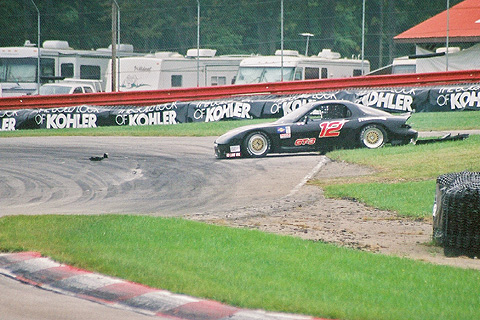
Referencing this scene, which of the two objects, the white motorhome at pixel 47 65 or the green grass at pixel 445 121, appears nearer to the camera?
the green grass at pixel 445 121

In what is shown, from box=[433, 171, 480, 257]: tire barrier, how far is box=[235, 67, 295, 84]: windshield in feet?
63.9

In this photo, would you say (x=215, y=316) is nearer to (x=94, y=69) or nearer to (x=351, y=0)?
(x=94, y=69)

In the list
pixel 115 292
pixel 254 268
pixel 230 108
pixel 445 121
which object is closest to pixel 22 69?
pixel 230 108

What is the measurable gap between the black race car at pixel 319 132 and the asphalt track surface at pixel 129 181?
32 cm

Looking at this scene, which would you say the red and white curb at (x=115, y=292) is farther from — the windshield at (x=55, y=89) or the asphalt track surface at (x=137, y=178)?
the windshield at (x=55, y=89)

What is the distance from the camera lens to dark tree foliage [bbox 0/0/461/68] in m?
38.9

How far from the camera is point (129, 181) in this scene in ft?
43.9

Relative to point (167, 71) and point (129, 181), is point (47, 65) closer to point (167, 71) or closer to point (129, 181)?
point (167, 71)

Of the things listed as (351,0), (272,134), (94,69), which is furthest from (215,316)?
(351,0)

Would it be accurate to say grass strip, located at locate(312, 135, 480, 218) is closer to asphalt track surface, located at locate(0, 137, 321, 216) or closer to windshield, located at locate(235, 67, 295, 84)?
asphalt track surface, located at locate(0, 137, 321, 216)

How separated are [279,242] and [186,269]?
5.13 feet

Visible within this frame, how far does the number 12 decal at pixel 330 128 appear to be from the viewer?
53.0 ft

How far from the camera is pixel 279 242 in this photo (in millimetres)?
7988

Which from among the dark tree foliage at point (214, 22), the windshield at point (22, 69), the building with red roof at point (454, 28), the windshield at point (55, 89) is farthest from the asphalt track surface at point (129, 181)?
the dark tree foliage at point (214, 22)
